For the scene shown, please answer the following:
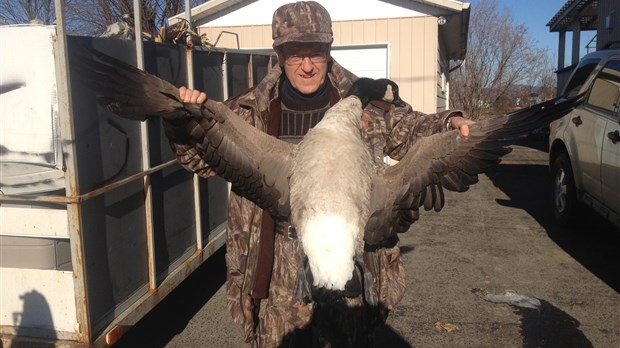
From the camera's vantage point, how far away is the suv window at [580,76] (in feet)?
25.8

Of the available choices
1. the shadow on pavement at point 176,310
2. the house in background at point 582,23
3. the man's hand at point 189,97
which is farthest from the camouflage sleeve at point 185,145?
the house in background at point 582,23

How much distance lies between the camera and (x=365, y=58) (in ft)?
39.7

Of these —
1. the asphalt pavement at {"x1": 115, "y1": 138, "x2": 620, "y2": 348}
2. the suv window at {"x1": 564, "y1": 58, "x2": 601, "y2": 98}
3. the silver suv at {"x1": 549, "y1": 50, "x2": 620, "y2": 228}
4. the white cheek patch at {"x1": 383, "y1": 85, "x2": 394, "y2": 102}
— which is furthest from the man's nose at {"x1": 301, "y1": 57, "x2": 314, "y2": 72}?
the suv window at {"x1": 564, "y1": 58, "x2": 601, "y2": 98}

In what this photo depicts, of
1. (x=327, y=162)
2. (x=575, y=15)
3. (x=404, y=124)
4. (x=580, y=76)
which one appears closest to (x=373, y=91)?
(x=404, y=124)

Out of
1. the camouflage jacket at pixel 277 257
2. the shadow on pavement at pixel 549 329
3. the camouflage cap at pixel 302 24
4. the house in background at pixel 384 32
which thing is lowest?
the shadow on pavement at pixel 549 329

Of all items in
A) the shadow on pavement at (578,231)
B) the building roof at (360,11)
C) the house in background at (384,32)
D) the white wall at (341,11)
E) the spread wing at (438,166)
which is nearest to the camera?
the spread wing at (438,166)

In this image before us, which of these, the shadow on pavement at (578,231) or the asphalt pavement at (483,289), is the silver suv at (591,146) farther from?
the asphalt pavement at (483,289)

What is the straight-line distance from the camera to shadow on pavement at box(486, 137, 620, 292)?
275 inches

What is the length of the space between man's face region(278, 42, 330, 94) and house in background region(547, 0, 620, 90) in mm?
16305

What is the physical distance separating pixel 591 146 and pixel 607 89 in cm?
77

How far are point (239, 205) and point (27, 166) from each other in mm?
1413

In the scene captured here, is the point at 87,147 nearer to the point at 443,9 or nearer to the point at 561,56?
the point at 443,9

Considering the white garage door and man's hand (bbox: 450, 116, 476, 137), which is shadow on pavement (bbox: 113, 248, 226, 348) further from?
the white garage door

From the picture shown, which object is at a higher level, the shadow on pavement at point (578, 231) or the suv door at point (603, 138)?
the suv door at point (603, 138)
